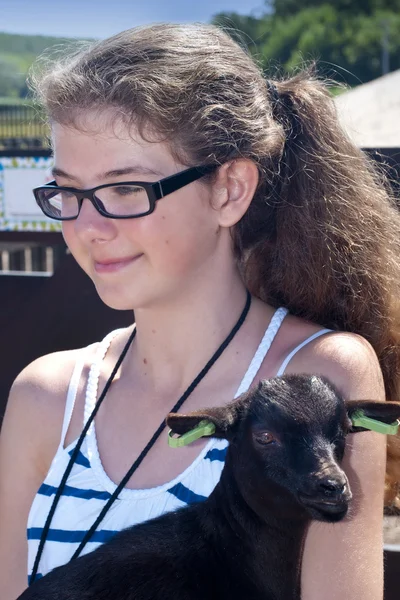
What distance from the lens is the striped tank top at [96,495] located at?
6.50ft

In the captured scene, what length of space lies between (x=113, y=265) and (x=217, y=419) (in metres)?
0.55

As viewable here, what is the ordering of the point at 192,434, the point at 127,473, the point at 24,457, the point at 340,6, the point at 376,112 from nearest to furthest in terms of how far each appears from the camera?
1. the point at 192,434
2. the point at 127,473
3. the point at 24,457
4. the point at 376,112
5. the point at 340,6

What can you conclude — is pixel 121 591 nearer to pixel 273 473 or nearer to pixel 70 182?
pixel 273 473

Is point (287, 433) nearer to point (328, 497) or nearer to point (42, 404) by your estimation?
point (328, 497)

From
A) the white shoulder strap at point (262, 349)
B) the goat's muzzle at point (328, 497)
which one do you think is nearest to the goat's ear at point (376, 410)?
the goat's muzzle at point (328, 497)

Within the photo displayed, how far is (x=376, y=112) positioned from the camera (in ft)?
18.3

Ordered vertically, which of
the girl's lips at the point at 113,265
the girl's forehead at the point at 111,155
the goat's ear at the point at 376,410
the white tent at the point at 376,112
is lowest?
the goat's ear at the point at 376,410

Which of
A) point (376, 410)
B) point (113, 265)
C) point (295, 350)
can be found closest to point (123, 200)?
point (113, 265)

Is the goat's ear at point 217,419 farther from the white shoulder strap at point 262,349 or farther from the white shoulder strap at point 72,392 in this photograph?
the white shoulder strap at point 72,392

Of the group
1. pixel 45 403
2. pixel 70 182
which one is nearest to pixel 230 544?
pixel 45 403

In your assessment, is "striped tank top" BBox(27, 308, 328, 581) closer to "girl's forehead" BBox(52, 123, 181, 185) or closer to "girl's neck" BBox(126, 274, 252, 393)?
"girl's neck" BBox(126, 274, 252, 393)

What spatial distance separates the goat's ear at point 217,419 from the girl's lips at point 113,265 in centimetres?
45

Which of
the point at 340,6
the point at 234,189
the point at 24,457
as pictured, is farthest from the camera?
the point at 340,6

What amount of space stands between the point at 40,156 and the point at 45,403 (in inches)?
118
